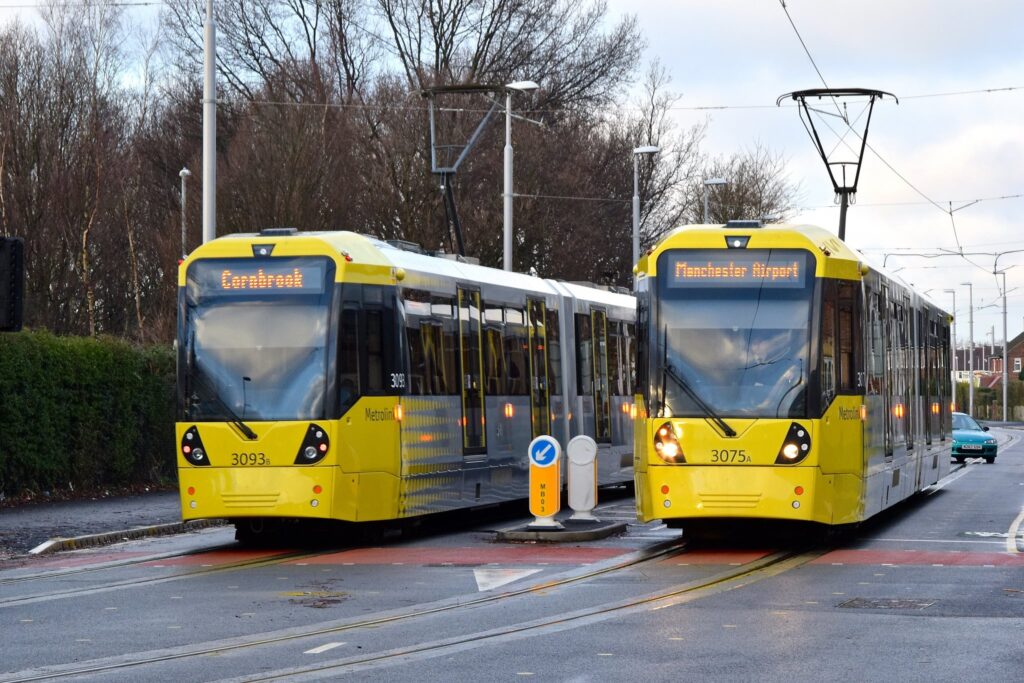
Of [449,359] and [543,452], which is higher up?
[449,359]

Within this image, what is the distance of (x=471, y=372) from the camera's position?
21.5 metres

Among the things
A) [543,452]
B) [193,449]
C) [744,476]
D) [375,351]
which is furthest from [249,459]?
[744,476]

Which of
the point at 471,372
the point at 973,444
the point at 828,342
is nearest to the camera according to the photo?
the point at 828,342

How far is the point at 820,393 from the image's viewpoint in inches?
678

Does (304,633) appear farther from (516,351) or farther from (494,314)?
(516,351)

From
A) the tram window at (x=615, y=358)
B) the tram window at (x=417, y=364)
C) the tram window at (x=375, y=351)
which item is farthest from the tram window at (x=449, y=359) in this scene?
the tram window at (x=615, y=358)

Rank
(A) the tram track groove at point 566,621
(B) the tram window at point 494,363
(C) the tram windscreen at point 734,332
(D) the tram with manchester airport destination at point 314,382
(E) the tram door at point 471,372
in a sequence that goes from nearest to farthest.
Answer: (A) the tram track groove at point 566,621 < (C) the tram windscreen at point 734,332 < (D) the tram with manchester airport destination at point 314,382 < (E) the tram door at point 471,372 < (B) the tram window at point 494,363

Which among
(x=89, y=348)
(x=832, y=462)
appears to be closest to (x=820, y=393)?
(x=832, y=462)

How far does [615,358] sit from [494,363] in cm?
634

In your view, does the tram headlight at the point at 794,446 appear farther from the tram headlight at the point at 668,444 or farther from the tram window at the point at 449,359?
the tram window at the point at 449,359

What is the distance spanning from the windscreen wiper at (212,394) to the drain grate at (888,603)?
6785mm

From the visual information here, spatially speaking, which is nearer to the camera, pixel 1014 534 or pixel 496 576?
pixel 496 576

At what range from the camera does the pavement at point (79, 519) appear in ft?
64.6

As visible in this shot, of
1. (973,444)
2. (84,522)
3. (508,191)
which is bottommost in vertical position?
(84,522)
